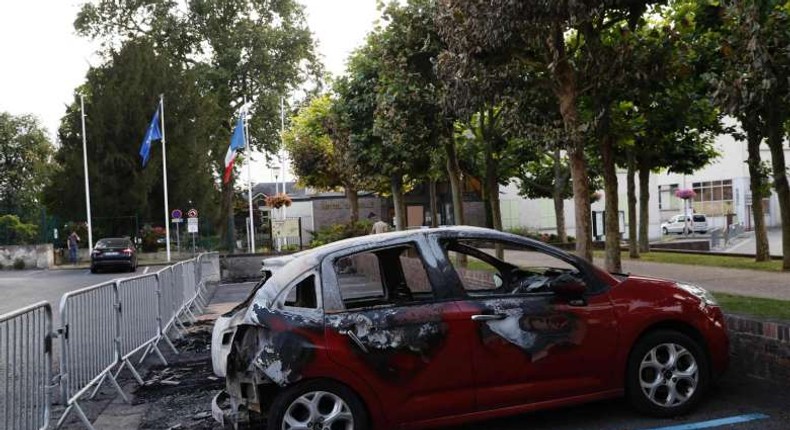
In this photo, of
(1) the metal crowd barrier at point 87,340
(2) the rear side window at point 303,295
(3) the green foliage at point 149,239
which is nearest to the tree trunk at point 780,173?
(2) the rear side window at point 303,295

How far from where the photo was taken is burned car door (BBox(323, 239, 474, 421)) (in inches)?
197

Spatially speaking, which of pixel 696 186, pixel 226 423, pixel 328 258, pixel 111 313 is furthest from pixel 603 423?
pixel 696 186

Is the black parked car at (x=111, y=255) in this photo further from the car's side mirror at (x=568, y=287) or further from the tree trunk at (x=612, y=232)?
the car's side mirror at (x=568, y=287)

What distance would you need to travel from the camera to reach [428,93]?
15.7m

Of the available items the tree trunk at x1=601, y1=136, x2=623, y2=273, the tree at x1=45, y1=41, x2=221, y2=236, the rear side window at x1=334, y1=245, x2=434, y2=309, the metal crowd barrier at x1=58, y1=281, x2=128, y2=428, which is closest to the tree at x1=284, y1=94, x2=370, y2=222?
the tree at x1=45, y1=41, x2=221, y2=236

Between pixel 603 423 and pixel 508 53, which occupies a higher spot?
pixel 508 53

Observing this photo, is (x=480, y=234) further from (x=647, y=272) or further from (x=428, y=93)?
(x=647, y=272)

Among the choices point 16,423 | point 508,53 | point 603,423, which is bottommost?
point 603,423

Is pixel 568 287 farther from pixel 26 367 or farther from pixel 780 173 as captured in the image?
pixel 780 173

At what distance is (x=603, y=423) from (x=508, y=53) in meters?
7.01

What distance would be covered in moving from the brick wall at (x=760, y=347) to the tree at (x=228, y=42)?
38.6 m

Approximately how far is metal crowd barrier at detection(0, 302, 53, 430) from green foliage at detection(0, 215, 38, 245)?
35261mm

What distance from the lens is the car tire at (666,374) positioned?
18.3ft

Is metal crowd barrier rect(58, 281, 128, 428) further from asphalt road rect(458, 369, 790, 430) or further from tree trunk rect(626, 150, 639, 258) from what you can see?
tree trunk rect(626, 150, 639, 258)
